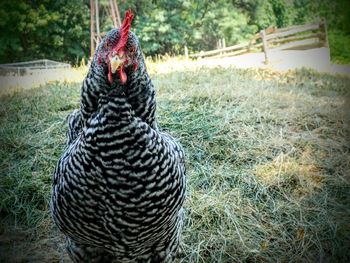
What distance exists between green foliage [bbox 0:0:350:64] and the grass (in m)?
0.15

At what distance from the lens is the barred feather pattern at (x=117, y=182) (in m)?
0.91

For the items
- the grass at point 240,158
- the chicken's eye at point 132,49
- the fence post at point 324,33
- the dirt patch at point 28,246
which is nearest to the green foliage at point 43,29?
the grass at point 240,158

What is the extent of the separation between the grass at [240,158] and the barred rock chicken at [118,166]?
39 cm

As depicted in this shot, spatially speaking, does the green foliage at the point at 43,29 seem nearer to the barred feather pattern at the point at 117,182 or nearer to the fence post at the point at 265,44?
the barred feather pattern at the point at 117,182

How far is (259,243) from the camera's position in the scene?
140 centimetres

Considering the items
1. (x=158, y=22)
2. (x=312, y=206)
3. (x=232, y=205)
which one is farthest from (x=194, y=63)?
(x=312, y=206)

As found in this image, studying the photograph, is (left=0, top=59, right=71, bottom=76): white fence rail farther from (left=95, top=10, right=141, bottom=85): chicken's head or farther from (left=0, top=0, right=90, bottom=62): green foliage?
(left=95, top=10, right=141, bottom=85): chicken's head

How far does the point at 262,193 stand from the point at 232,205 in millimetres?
133

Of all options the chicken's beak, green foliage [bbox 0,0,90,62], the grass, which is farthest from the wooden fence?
the chicken's beak

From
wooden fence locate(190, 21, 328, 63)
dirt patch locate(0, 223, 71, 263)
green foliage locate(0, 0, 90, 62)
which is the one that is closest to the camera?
green foliage locate(0, 0, 90, 62)

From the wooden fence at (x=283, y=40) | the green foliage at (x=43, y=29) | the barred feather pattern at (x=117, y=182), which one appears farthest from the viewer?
the wooden fence at (x=283, y=40)

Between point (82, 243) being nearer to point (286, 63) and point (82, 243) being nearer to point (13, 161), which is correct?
point (13, 161)

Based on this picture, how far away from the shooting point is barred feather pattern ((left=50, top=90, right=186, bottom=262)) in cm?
91

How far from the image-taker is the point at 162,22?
1.36m
